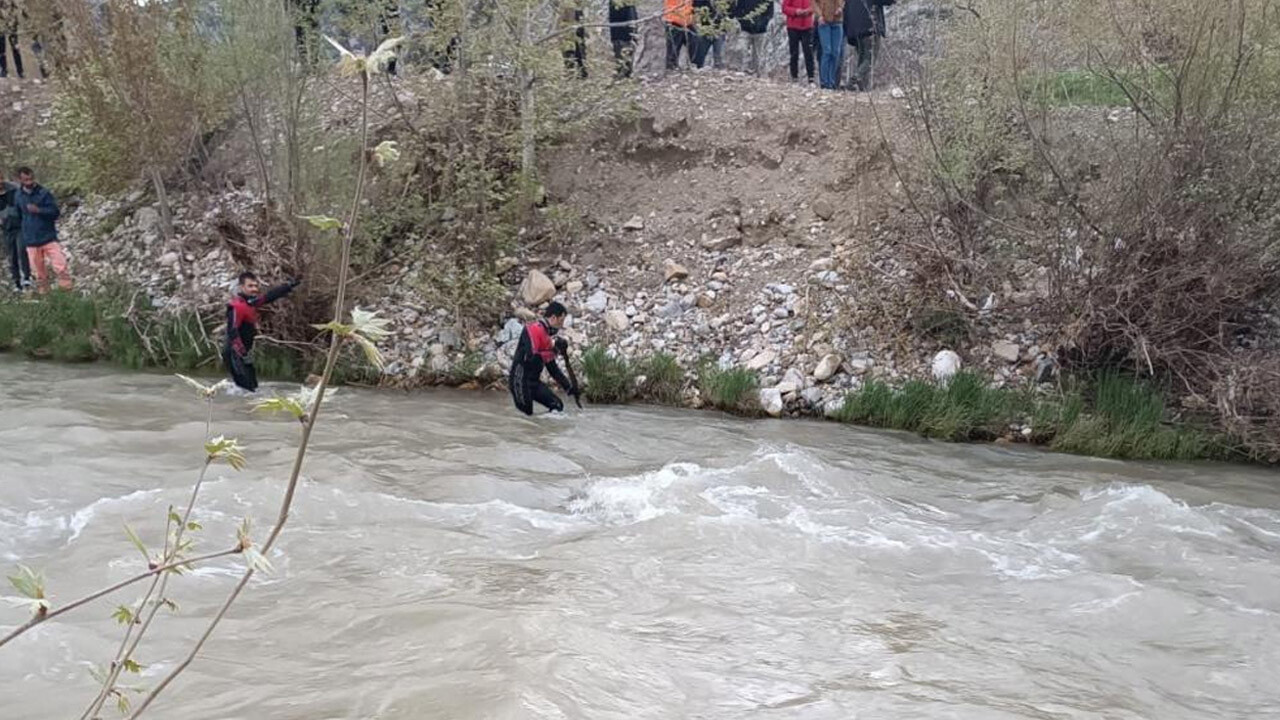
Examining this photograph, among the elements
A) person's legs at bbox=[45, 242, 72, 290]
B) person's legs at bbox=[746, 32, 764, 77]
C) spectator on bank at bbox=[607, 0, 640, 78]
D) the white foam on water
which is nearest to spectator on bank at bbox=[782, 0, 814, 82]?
person's legs at bbox=[746, 32, 764, 77]

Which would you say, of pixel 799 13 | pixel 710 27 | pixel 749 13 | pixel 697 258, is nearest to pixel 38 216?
pixel 697 258

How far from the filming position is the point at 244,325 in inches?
453

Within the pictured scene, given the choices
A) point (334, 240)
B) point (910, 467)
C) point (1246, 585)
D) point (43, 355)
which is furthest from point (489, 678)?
point (43, 355)

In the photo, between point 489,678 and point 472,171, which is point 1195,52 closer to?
point 472,171

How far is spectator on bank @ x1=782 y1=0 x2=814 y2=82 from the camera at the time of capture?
15760 mm

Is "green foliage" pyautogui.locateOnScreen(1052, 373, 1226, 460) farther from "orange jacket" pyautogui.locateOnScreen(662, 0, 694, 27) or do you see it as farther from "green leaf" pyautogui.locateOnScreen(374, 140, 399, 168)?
"green leaf" pyautogui.locateOnScreen(374, 140, 399, 168)

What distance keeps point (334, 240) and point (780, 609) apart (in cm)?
854

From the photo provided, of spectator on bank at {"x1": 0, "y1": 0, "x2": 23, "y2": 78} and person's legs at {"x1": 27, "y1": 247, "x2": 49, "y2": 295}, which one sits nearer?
person's legs at {"x1": 27, "y1": 247, "x2": 49, "y2": 295}

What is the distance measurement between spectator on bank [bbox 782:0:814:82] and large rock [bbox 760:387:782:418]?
21.7ft

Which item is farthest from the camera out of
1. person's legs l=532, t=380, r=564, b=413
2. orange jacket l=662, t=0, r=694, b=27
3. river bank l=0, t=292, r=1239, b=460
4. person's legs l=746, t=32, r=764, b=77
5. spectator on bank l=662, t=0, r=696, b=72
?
person's legs l=746, t=32, r=764, b=77

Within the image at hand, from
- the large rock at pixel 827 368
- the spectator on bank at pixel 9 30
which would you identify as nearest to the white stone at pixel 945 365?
the large rock at pixel 827 368

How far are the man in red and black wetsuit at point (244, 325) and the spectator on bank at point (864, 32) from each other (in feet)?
25.5

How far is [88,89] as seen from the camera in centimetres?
1367

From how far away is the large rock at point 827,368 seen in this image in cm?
1176
